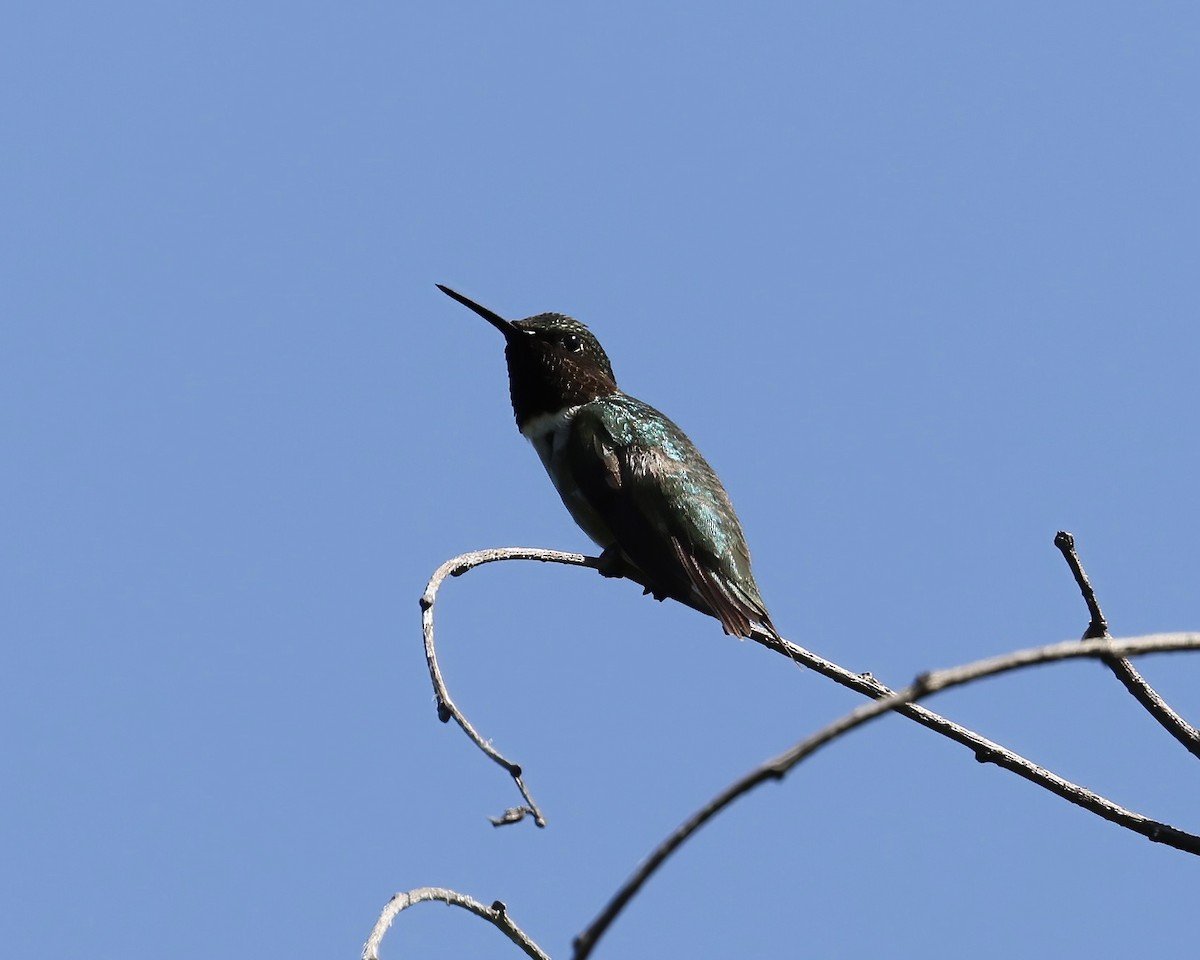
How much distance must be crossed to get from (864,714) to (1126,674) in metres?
2.27

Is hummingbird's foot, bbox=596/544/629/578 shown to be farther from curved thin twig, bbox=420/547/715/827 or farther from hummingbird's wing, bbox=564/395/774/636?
curved thin twig, bbox=420/547/715/827

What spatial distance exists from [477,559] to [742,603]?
246 cm

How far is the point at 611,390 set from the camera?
7.93m

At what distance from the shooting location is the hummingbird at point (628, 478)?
259 inches

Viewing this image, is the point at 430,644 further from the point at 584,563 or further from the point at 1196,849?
the point at 1196,849

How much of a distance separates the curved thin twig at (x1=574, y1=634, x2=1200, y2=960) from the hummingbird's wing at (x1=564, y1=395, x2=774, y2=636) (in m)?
4.06

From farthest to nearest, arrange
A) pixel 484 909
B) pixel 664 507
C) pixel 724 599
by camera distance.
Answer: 1. pixel 664 507
2. pixel 724 599
3. pixel 484 909

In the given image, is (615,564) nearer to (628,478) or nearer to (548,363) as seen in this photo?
(628,478)

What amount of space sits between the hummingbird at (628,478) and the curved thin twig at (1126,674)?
6.98 ft

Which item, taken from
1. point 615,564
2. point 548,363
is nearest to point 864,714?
point 615,564

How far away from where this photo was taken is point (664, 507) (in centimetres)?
675

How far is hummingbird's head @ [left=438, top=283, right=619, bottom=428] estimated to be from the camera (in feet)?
25.4

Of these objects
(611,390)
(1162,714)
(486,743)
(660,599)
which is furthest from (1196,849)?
(611,390)

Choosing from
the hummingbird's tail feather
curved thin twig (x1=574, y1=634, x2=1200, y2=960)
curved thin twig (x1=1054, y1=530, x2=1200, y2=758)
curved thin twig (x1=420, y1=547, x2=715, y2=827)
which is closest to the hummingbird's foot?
the hummingbird's tail feather
